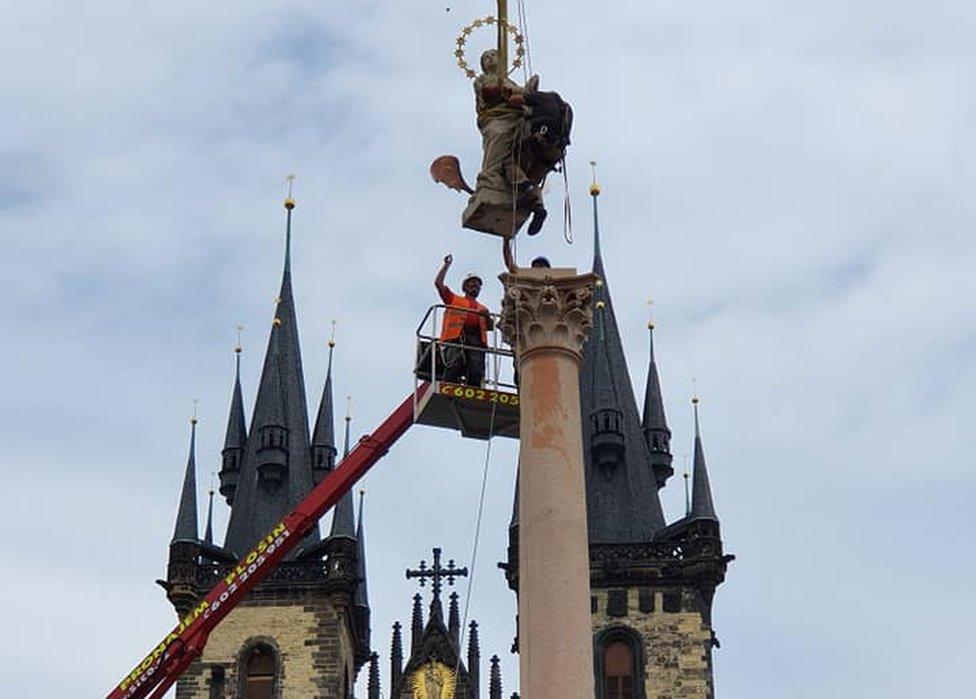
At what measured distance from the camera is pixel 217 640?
40.9m

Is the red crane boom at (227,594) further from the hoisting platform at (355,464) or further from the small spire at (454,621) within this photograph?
the small spire at (454,621)

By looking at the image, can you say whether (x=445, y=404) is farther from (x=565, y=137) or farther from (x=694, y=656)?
(x=694, y=656)

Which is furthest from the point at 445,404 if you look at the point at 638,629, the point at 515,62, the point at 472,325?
the point at 638,629

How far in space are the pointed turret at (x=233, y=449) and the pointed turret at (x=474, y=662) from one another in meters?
6.27

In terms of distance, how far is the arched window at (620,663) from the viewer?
131ft

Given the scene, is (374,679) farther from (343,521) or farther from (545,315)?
(545,315)

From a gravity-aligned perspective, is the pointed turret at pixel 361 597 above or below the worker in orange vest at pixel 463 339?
above

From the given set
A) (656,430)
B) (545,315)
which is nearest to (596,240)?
(656,430)

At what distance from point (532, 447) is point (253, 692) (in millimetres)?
28471

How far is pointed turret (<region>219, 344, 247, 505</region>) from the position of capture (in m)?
44.6

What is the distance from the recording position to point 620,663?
40219 millimetres

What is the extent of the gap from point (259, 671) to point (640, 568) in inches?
312

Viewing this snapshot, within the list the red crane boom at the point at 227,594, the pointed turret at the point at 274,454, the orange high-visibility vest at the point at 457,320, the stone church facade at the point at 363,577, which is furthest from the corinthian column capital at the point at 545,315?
the pointed turret at the point at 274,454

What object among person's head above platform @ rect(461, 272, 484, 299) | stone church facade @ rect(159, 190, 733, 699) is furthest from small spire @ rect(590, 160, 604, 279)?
person's head above platform @ rect(461, 272, 484, 299)
